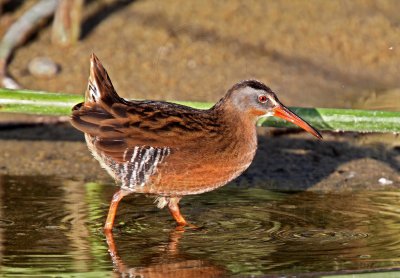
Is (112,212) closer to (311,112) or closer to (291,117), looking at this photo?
(291,117)

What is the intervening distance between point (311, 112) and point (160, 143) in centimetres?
134

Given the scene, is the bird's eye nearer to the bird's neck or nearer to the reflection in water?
the bird's neck

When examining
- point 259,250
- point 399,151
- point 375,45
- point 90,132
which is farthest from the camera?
point 375,45

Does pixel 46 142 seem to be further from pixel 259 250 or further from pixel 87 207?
pixel 259 250

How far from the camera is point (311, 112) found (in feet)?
24.4

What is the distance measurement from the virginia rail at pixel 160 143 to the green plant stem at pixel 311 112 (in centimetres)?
63

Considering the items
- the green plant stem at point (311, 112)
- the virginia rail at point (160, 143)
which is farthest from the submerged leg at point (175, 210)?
the green plant stem at point (311, 112)

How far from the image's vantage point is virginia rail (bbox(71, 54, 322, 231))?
6.57 m

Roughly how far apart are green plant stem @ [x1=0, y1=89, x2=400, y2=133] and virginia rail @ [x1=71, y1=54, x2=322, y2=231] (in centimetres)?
63

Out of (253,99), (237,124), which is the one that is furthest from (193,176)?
(253,99)

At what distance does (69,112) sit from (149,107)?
82cm

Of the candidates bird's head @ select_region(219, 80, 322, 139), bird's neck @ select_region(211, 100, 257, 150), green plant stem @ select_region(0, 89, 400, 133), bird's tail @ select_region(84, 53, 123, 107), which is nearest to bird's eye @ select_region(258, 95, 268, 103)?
bird's head @ select_region(219, 80, 322, 139)

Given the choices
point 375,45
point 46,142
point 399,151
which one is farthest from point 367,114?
point 375,45

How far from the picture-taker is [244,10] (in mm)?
10938
